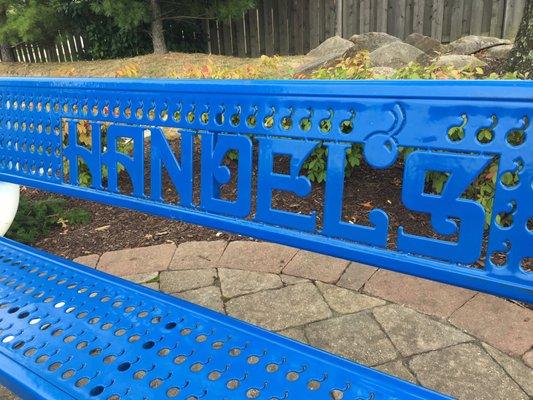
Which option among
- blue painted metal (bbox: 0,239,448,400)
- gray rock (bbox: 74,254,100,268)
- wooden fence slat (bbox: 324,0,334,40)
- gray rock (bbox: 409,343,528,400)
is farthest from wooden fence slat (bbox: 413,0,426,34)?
blue painted metal (bbox: 0,239,448,400)

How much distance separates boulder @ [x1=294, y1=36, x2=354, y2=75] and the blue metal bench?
3.66 metres

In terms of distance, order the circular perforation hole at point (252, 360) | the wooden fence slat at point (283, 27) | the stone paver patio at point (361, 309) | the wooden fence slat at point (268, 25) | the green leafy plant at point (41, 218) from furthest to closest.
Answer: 1. the wooden fence slat at point (268, 25)
2. the wooden fence slat at point (283, 27)
3. the green leafy plant at point (41, 218)
4. the stone paver patio at point (361, 309)
5. the circular perforation hole at point (252, 360)

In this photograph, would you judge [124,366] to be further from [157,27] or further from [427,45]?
[157,27]

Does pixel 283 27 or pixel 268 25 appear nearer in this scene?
pixel 283 27

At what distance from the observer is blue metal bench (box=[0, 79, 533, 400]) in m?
1.18

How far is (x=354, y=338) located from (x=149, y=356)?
104cm

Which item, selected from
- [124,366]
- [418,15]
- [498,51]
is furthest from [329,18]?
[124,366]

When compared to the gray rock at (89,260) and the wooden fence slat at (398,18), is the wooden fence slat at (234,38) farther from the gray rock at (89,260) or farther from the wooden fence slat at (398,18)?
the gray rock at (89,260)

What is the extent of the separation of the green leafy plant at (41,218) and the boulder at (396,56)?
3312mm

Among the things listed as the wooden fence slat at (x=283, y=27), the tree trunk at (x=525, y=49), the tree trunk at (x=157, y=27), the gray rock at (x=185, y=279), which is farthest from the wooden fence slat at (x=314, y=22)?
the gray rock at (x=185, y=279)

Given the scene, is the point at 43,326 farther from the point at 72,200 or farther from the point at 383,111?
the point at 72,200

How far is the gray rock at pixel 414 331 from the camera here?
203 centimetres

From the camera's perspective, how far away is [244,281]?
2.57 meters

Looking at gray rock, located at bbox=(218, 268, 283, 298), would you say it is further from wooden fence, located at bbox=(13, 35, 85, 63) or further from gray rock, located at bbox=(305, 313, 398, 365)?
wooden fence, located at bbox=(13, 35, 85, 63)
